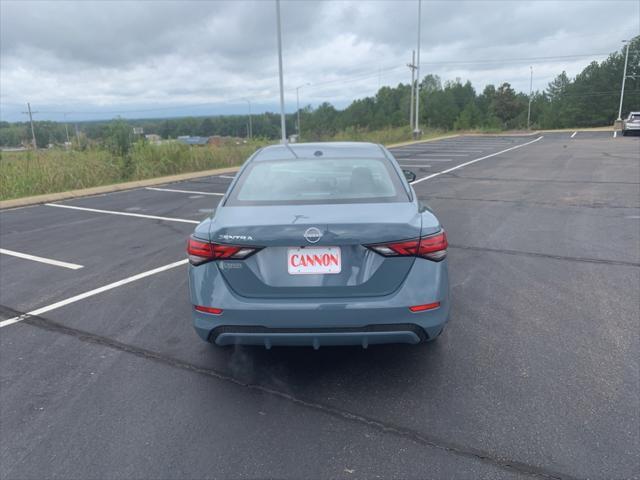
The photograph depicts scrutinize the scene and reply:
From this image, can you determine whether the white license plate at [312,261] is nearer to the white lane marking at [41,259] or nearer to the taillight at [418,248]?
the taillight at [418,248]

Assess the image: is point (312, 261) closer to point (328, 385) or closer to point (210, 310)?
point (210, 310)

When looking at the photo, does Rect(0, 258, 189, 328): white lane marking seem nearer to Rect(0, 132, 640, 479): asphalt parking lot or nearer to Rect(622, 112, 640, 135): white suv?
Rect(0, 132, 640, 479): asphalt parking lot

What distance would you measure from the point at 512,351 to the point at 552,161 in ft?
56.2

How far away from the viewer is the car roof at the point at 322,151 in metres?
4.27

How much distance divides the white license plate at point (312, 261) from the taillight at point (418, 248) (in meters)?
0.22

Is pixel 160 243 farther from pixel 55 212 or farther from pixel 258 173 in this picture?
pixel 55 212

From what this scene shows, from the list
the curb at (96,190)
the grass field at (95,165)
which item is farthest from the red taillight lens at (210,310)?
the grass field at (95,165)

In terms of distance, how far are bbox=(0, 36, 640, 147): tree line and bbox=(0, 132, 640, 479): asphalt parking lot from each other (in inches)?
1581

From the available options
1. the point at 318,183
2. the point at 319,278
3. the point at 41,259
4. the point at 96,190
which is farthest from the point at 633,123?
the point at 319,278

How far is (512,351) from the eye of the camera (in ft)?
12.2

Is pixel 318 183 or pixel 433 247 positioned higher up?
pixel 318 183

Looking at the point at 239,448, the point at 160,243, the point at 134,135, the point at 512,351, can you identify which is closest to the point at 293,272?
the point at 239,448

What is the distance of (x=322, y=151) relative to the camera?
438 centimetres

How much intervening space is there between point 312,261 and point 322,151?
5.55 feet
